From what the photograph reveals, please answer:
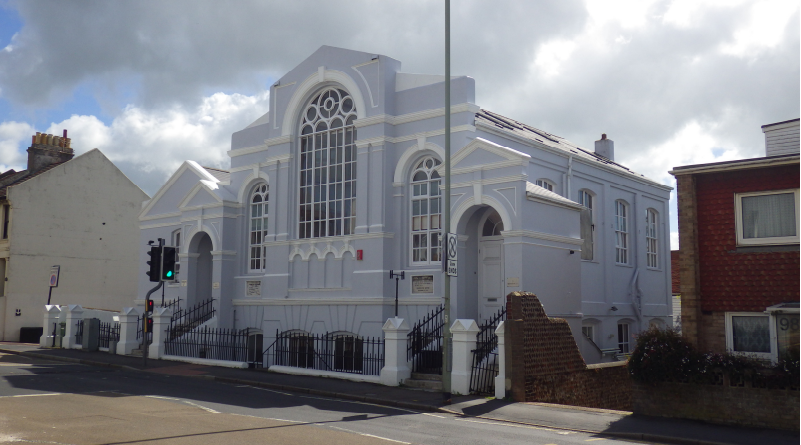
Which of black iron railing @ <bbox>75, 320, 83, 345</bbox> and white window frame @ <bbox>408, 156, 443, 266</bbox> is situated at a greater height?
white window frame @ <bbox>408, 156, 443, 266</bbox>

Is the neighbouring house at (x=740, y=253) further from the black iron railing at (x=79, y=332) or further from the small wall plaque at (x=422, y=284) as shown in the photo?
the black iron railing at (x=79, y=332)

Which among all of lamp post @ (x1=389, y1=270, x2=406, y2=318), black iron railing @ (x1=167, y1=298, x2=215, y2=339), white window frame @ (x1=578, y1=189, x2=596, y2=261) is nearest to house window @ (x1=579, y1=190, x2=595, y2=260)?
white window frame @ (x1=578, y1=189, x2=596, y2=261)

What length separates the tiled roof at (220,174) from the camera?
28969 mm

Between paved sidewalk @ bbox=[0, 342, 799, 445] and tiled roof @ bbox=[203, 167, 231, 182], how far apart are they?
9602 millimetres

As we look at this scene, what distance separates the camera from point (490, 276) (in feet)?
65.6

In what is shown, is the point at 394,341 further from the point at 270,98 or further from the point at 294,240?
the point at 270,98

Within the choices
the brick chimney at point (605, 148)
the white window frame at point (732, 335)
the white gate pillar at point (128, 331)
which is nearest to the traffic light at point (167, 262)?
the white gate pillar at point (128, 331)

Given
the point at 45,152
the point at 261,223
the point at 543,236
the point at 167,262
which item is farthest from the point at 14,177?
the point at 543,236

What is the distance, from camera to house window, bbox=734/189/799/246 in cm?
1361

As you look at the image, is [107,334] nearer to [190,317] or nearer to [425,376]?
[190,317]

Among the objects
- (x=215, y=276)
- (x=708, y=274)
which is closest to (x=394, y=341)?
(x=708, y=274)

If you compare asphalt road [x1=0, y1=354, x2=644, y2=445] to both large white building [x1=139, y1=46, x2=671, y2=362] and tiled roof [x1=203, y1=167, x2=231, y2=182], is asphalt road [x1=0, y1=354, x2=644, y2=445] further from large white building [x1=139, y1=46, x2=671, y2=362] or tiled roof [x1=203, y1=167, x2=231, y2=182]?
tiled roof [x1=203, y1=167, x2=231, y2=182]

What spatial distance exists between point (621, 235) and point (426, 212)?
9.29 m

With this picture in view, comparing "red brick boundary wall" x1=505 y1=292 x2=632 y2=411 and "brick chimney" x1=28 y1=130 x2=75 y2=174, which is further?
"brick chimney" x1=28 y1=130 x2=75 y2=174
